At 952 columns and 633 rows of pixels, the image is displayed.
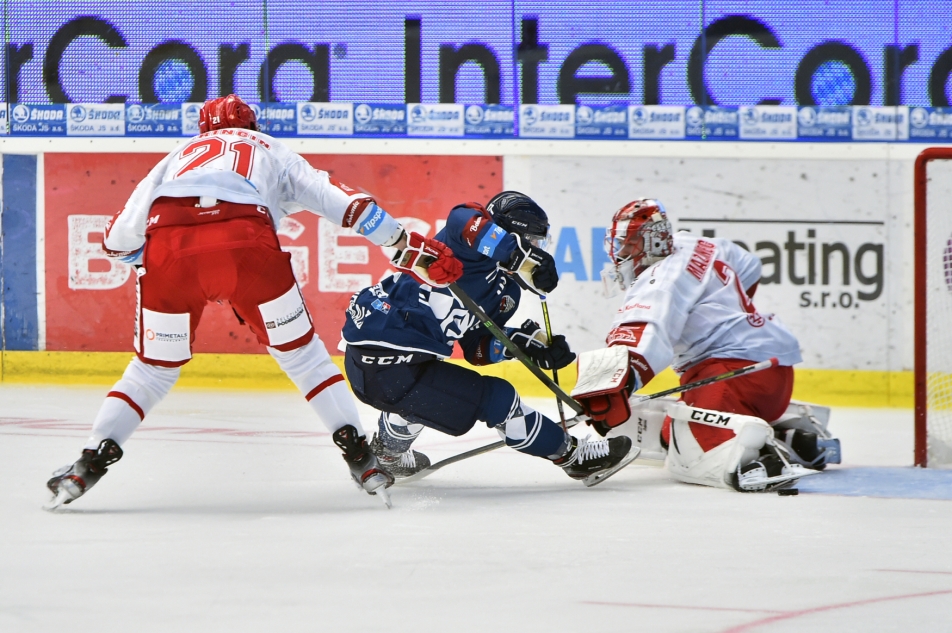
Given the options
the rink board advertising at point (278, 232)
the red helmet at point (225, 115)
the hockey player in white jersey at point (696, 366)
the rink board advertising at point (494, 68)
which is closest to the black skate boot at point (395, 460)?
the hockey player in white jersey at point (696, 366)

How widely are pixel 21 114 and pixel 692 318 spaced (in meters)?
4.46

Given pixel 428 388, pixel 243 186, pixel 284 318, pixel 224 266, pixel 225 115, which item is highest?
pixel 225 115

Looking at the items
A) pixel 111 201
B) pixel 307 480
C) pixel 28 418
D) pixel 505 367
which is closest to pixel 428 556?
pixel 307 480

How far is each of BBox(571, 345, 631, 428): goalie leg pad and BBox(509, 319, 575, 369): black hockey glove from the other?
0.36 feet

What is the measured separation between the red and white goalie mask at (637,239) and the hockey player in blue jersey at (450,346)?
49 centimetres

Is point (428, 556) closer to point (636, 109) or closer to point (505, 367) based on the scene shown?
point (505, 367)

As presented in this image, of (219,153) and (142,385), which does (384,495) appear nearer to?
(142,385)

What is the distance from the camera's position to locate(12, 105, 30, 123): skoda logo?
20.8 ft

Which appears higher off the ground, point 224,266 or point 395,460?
point 224,266

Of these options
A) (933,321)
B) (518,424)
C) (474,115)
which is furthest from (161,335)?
(474,115)

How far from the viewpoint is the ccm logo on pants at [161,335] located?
2.78 m

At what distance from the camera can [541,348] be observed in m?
3.44

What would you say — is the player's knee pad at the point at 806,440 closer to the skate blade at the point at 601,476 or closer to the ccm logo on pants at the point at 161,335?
the skate blade at the point at 601,476

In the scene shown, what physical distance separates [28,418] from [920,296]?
3.60 m
